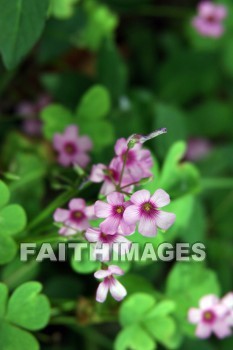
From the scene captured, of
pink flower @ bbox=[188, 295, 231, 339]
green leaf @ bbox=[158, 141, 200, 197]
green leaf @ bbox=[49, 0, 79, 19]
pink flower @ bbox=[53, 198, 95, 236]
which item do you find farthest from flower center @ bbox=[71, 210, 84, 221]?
green leaf @ bbox=[49, 0, 79, 19]

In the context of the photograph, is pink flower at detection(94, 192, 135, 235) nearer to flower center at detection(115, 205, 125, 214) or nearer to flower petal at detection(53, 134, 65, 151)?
flower center at detection(115, 205, 125, 214)

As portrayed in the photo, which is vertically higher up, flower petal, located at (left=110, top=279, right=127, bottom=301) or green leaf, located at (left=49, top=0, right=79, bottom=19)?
green leaf, located at (left=49, top=0, right=79, bottom=19)

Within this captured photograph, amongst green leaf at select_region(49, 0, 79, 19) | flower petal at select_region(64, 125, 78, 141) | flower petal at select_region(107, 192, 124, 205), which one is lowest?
flower petal at select_region(107, 192, 124, 205)

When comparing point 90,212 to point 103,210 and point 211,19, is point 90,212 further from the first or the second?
point 211,19

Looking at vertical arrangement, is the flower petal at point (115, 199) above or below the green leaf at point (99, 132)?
below

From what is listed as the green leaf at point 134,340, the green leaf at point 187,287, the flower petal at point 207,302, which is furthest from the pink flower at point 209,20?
the green leaf at point 134,340

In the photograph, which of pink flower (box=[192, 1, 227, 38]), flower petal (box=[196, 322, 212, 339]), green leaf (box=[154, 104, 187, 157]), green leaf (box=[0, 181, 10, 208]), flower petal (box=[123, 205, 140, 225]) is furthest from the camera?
pink flower (box=[192, 1, 227, 38])

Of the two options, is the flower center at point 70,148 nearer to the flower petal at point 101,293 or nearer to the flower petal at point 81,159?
the flower petal at point 81,159
